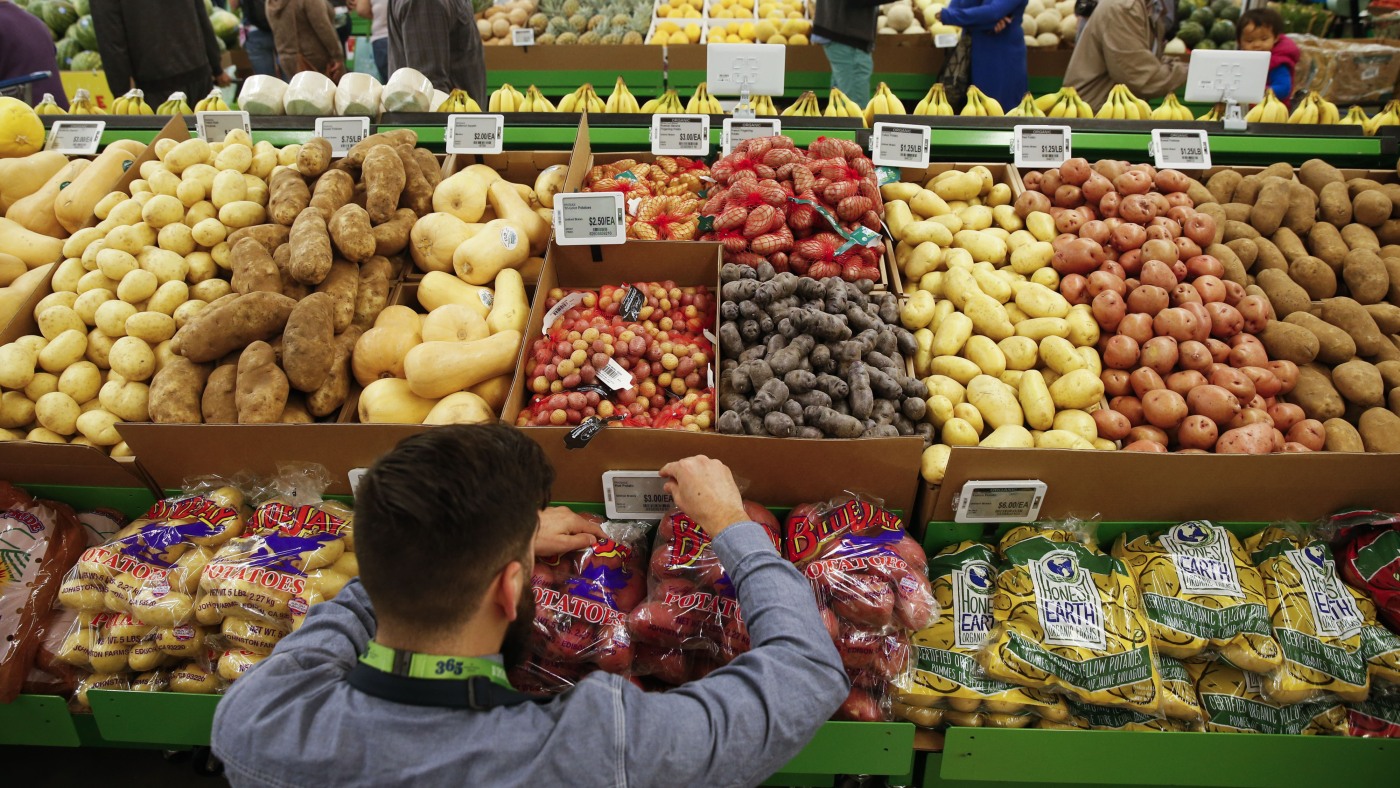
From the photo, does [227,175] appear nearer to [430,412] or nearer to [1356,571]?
[430,412]

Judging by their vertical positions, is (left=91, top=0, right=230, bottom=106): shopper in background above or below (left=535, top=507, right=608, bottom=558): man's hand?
above

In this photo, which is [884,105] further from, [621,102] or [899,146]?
[621,102]

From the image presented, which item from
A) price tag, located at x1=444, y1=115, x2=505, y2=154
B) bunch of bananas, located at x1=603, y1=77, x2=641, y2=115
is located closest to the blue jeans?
bunch of bananas, located at x1=603, y1=77, x2=641, y2=115

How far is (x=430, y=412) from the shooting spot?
228 centimetres

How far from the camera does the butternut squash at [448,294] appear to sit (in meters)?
2.58

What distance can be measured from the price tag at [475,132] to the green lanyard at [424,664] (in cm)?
261

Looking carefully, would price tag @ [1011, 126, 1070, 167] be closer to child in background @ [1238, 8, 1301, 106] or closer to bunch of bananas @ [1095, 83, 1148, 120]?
bunch of bananas @ [1095, 83, 1148, 120]

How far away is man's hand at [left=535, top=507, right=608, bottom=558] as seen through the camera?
1896 millimetres

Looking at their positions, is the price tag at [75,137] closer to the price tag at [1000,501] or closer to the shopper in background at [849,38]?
the price tag at [1000,501]

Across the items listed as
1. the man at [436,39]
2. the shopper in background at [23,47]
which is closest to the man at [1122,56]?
the man at [436,39]

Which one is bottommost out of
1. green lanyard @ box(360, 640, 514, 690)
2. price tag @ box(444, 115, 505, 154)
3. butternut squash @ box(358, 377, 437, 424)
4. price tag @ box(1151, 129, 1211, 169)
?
butternut squash @ box(358, 377, 437, 424)

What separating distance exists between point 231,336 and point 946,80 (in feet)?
19.2

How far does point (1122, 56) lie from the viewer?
217 inches

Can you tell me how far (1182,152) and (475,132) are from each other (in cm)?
296
